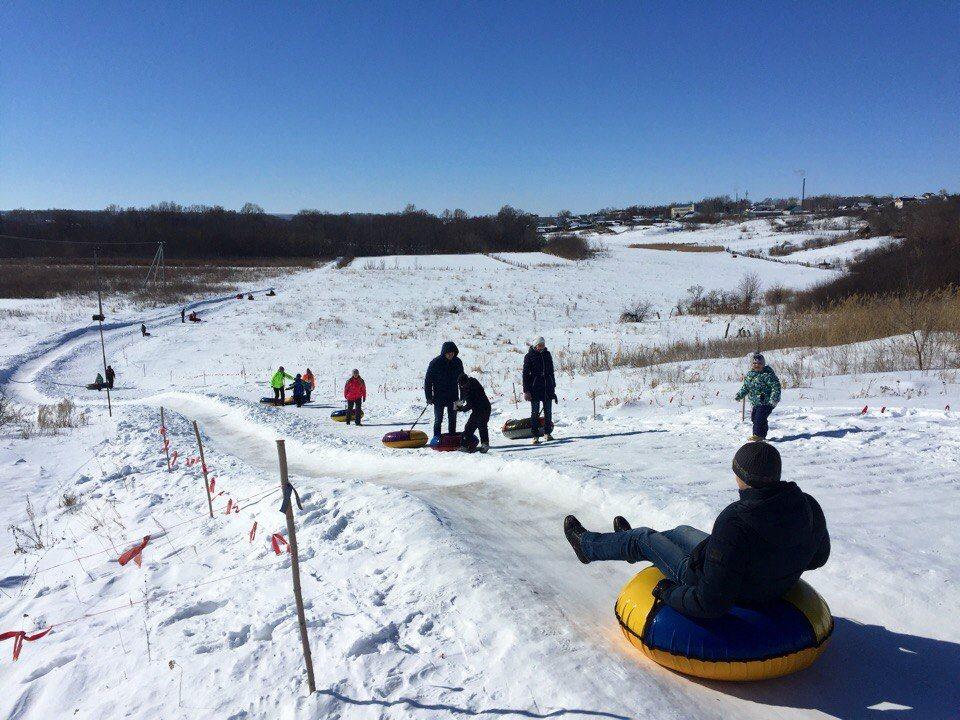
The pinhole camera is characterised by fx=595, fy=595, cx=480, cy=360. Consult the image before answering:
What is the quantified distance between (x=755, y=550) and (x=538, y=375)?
25.7 feet

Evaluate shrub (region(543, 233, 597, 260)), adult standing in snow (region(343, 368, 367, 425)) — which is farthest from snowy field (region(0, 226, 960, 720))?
shrub (region(543, 233, 597, 260))

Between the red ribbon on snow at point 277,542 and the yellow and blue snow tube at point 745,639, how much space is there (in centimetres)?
385

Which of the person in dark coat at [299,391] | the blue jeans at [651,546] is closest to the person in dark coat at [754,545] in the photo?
the blue jeans at [651,546]

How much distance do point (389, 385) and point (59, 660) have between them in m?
17.1

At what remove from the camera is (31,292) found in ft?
177

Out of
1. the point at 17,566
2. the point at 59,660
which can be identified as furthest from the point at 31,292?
the point at 59,660

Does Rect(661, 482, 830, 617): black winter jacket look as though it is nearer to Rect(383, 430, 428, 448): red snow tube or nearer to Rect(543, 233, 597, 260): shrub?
Rect(383, 430, 428, 448): red snow tube

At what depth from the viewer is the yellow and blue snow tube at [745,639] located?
3703mm

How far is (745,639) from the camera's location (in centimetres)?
370

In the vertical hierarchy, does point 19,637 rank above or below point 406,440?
above

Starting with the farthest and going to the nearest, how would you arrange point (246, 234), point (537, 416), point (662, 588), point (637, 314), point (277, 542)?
point (246, 234), point (637, 314), point (537, 416), point (277, 542), point (662, 588)

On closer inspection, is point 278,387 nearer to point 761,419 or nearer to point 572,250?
point 761,419

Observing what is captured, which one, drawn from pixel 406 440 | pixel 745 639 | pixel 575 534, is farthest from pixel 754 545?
pixel 406 440

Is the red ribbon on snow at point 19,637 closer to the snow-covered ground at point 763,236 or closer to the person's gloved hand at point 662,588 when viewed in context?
the person's gloved hand at point 662,588
